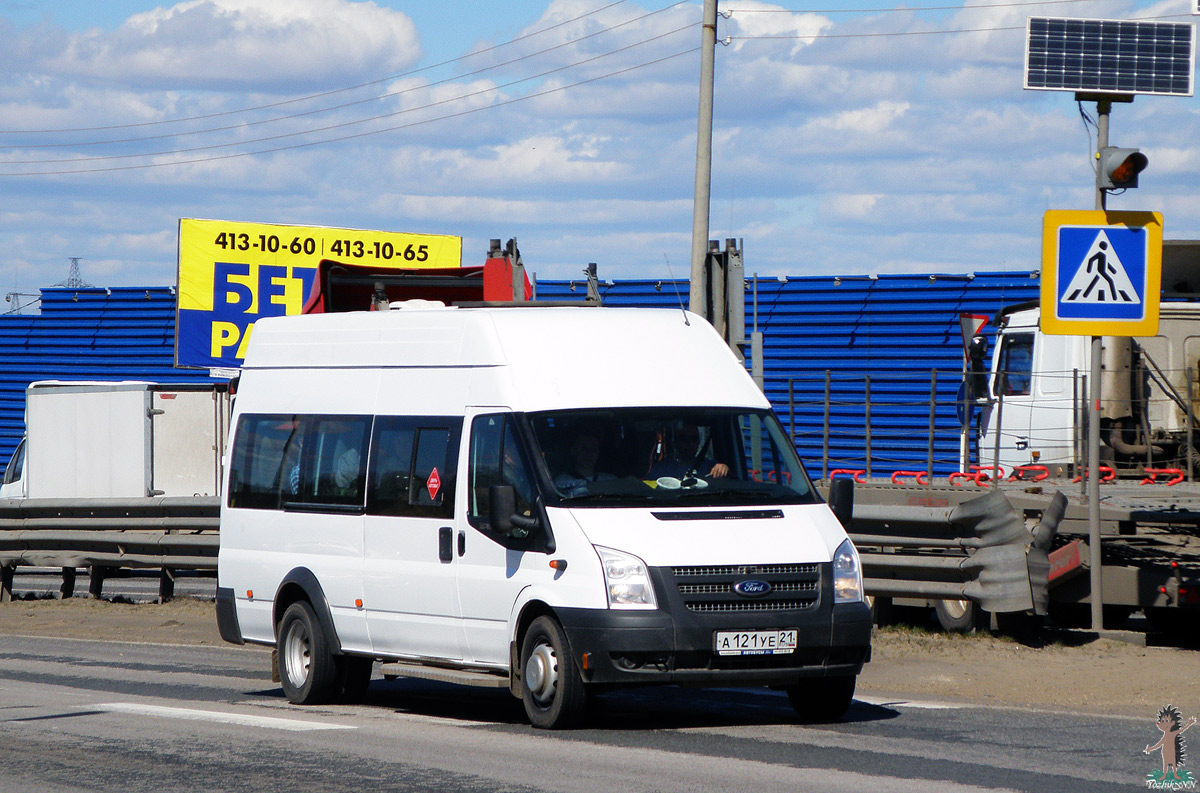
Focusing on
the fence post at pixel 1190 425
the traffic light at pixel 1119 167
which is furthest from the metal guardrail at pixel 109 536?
the traffic light at pixel 1119 167

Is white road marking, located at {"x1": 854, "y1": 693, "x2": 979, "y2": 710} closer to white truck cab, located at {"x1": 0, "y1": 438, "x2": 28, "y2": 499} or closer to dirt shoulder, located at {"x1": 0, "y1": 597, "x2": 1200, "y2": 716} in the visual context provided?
dirt shoulder, located at {"x1": 0, "y1": 597, "x2": 1200, "y2": 716}

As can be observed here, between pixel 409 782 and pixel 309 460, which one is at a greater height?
pixel 309 460

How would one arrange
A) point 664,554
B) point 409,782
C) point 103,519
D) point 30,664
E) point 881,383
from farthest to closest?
point 881,383, point 103,519, point 30,664, point 664,554, point 409,782

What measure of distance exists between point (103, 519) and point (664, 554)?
12.6 m

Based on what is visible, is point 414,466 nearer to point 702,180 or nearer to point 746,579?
point 746,579

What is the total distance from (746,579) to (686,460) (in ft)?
3.20

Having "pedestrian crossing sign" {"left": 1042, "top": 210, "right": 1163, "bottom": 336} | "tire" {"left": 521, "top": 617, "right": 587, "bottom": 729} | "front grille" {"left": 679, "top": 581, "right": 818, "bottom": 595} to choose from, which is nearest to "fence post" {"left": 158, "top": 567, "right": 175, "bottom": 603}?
"tire" {"left": 521, "top": 617, "right": 587, "bottom": 729}

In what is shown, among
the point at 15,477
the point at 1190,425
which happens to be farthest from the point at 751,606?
the point at 15,477

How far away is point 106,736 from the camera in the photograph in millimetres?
9367

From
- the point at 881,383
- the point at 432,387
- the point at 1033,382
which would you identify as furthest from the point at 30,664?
the point at 881,383

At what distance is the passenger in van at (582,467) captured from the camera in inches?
366

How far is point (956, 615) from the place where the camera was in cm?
1426

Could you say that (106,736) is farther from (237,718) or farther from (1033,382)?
(1033,382)

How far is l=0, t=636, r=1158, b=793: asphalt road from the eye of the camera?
7621 mm
